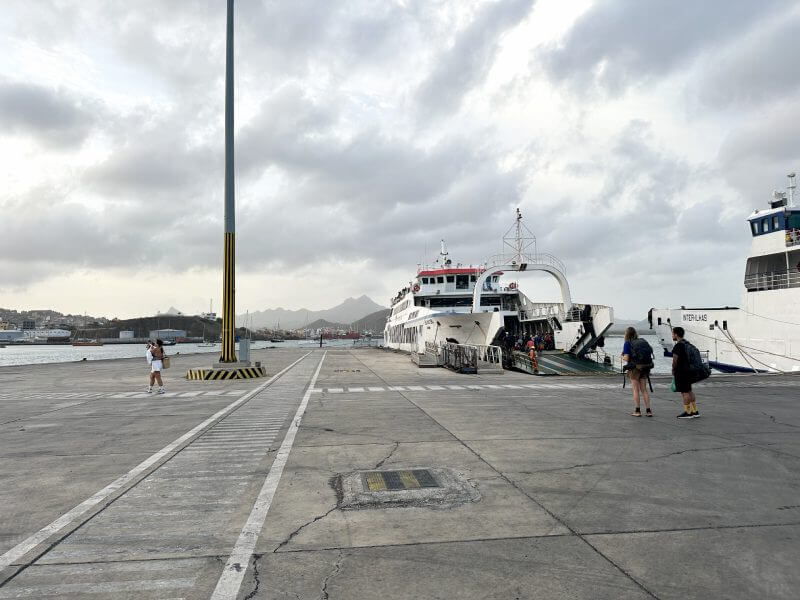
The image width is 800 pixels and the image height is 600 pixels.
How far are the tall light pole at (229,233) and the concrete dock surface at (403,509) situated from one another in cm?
1169

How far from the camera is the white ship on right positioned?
24297mm

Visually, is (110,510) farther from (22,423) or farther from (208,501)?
(22,423)

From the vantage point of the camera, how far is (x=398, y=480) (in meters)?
5.43

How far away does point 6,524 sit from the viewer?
4.29 meters

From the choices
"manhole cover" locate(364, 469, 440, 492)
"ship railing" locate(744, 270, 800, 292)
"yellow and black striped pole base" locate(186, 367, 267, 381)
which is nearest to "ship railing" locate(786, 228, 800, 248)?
"ship railing" locate(744, 270, 800, 292)

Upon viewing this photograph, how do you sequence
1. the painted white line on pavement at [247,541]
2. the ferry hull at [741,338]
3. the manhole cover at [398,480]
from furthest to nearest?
the ferry hull at [741,338], the manhole cover at [398,480], the painted white line on pavement at [247,541]

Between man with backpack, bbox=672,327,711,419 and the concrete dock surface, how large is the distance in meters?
0.31

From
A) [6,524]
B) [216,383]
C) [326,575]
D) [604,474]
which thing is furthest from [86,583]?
[216,383]

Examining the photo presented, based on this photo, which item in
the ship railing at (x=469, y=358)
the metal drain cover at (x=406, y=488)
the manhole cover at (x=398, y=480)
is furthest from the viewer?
the ship railing at (x=469, y=358)

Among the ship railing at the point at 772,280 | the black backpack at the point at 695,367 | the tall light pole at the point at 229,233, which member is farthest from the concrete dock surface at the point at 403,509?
the ship railing at the point at 772,280

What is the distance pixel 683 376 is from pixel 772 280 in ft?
67.6

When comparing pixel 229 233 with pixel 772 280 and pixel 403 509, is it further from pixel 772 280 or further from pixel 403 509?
pixel 772 280

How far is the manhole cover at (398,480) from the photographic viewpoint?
5.16 metres

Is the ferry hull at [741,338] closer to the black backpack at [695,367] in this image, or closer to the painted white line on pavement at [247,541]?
the black backpack at [695,367]
